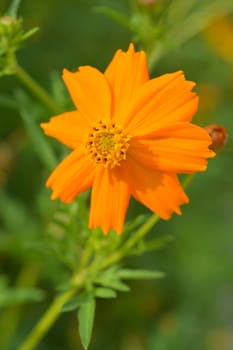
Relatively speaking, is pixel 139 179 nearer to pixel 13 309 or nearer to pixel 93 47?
pixel 13 309

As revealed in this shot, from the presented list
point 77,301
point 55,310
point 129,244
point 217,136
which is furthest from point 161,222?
point 217,136

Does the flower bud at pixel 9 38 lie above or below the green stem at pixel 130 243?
above

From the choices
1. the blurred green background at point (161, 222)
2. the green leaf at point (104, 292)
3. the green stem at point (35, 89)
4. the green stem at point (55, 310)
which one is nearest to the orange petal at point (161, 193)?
the green leaf at point (104, 292)

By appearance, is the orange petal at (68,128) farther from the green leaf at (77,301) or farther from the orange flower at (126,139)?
the green leaf at (77,301)

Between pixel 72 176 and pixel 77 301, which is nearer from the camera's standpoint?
pixel 72 176

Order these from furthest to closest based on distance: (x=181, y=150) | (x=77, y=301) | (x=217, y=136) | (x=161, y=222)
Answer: (x=161, y=222) < (x=77, y=301) < (x=217, y=136) < (x=181, y=150)

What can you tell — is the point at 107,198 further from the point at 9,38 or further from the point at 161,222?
the point at 161,222

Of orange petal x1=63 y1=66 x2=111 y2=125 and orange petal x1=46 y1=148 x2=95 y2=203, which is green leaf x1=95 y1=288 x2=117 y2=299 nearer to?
orange petal x1=46 y1=148 x2=95 y2=203

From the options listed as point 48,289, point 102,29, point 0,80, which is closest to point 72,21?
point 102,29
